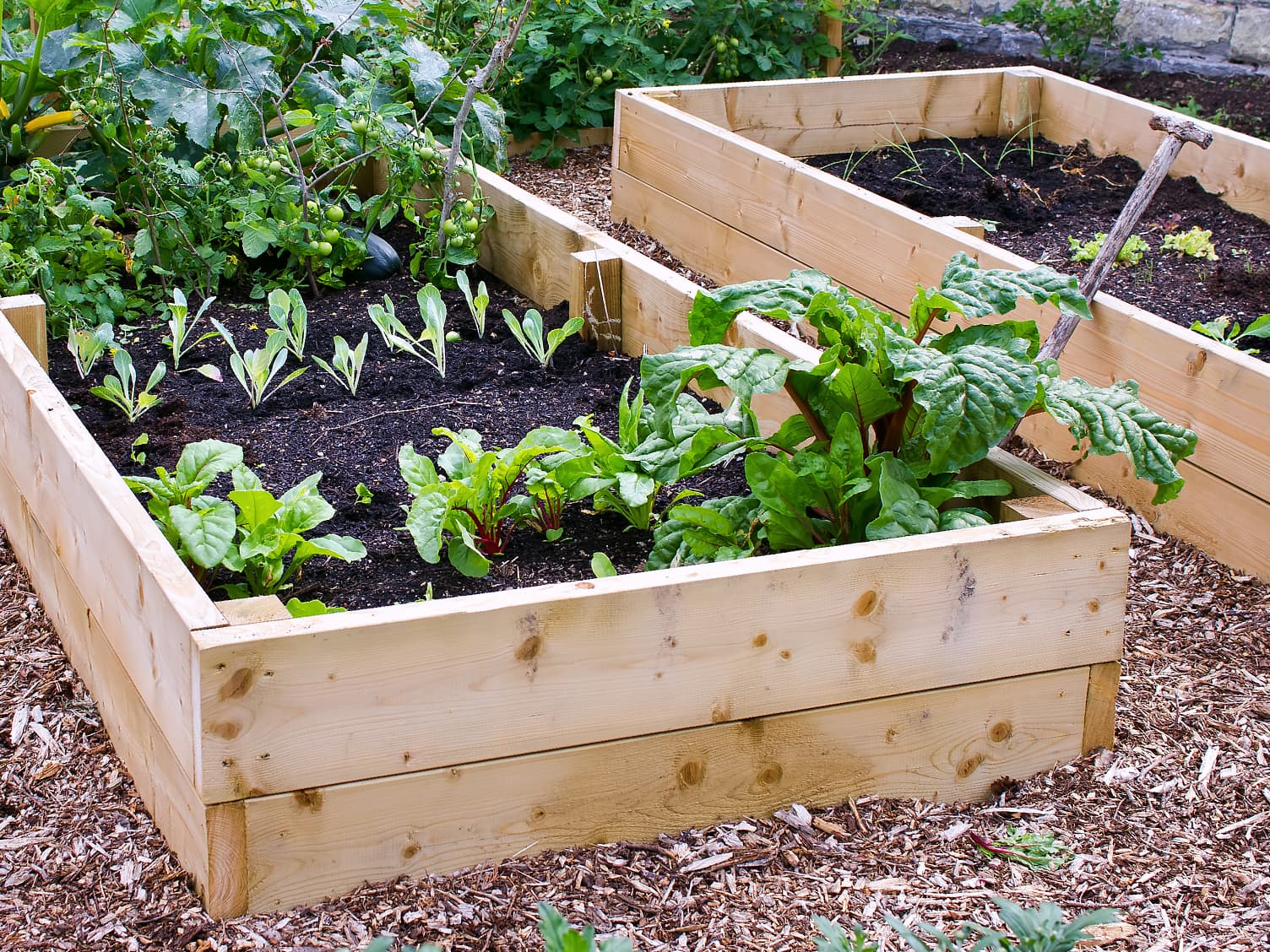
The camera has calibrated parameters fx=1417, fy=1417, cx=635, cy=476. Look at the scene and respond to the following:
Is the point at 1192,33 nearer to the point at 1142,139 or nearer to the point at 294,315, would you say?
the point at 1142,139

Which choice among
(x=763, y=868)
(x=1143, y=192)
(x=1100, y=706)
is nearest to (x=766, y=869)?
(x=763, y=868)

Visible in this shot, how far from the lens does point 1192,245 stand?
4121 mm

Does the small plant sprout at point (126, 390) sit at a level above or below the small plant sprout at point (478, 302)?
below

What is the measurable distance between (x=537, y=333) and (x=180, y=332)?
833 millimetres

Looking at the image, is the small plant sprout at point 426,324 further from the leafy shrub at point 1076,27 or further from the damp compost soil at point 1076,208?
the leafy shrub at point 1076,27

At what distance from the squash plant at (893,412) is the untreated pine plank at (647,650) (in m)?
0.13

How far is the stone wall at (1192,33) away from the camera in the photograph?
662 cm

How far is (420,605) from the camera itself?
6.47 ft

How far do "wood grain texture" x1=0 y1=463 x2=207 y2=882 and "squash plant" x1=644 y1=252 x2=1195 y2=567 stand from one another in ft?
2.83

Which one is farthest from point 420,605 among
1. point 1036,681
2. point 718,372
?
point 1036,681

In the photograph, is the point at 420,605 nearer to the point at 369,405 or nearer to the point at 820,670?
the point at 820,670

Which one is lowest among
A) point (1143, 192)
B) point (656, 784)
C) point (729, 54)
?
point (656, 784)

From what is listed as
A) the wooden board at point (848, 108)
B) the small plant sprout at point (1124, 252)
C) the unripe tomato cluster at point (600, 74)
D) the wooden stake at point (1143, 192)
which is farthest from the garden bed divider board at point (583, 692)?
the unripe tomato cluster at point (600, 74)

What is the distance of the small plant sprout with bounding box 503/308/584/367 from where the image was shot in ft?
10.8
